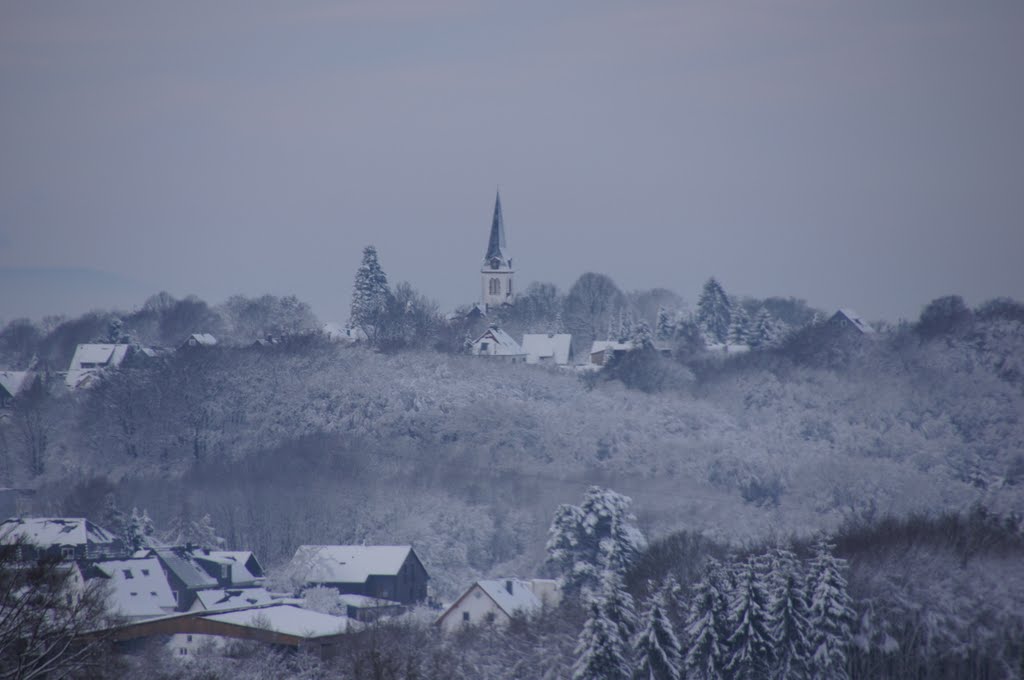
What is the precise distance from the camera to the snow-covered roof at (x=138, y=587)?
167 feet

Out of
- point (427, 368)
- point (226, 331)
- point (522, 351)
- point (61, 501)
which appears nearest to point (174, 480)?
point (61, 501)

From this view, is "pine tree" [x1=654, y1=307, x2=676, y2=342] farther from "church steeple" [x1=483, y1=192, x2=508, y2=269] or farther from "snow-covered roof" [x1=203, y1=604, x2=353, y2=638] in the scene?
"snow-covered roof" [x1=203, y1=604, x2=353, y2=638]

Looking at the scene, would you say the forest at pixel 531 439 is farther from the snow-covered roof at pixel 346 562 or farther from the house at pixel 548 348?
the house at pixel 548 348

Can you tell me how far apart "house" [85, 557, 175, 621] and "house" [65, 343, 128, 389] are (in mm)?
46586

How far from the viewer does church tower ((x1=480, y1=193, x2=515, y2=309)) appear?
119312mm

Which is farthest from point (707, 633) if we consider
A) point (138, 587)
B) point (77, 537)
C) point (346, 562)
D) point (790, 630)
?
point (77, 537)

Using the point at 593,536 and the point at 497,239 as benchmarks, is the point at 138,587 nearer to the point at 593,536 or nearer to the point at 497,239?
the point at 593,536

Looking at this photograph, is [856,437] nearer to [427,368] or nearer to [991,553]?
[427,368]

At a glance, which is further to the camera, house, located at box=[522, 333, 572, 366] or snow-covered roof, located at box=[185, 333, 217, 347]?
snow-covered roof, located at box=[185, 333, 217, 347]

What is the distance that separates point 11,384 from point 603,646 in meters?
70.4

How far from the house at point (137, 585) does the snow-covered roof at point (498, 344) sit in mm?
45821

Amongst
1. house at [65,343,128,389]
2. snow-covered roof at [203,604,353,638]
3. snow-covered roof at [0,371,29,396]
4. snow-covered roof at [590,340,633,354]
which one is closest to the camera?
snow-covered roof at [203,604,353,638]

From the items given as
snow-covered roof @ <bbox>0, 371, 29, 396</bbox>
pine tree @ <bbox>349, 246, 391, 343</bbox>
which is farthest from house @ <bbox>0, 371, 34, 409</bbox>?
pine tree @ <bbox>349, 246, 391, 343</bbox>

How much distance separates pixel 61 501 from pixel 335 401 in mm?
17720
